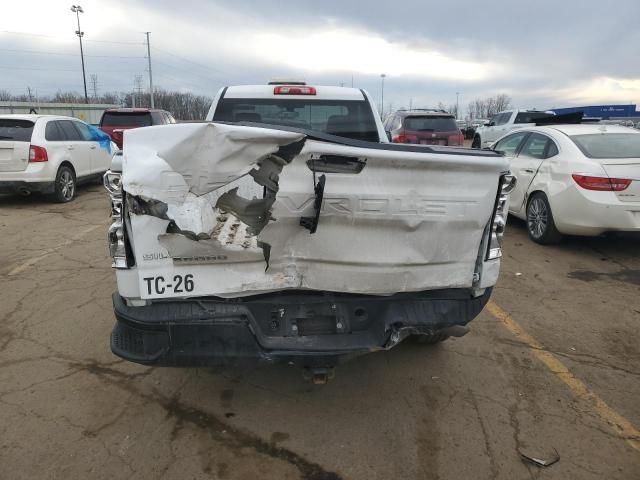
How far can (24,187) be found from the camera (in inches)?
365

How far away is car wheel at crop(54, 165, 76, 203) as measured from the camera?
9758mm

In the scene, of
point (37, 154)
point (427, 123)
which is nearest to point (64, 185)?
point (37, 154)

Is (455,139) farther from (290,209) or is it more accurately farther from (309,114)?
(290,209)

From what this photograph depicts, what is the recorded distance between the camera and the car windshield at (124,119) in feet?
45.0

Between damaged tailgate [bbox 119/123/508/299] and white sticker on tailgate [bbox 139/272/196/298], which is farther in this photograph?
white sticker on tailgate [bbox 139/272/196/298]

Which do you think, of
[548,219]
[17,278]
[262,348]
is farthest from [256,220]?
[548,219]

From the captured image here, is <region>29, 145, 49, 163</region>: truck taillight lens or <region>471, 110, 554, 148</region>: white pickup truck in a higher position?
<region>471, 110, 554, 148</region>: white pickup truck

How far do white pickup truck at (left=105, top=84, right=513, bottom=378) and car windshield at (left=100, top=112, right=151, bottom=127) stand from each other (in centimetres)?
1217

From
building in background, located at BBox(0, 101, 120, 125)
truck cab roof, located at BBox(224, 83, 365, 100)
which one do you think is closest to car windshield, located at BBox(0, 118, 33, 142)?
truck cab roof, located at BBox(224, 83, 365, 100)

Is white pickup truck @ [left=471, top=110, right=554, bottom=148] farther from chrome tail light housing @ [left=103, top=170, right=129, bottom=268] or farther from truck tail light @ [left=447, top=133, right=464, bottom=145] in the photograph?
chrome tail light housing @ [left=103, top=170, right=129, bottom=268]

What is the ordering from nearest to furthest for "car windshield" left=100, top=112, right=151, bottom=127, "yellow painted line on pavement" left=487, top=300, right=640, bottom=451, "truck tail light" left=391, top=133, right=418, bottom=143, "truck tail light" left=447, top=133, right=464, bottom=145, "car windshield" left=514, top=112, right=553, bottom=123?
"yellow painted line on pavement" left=487, top=300, right=640, bottom=451 < "truck tail light" left=391, top=133, right=418, bottom=143 < "car windshield" left=100, top=112, right=151, bottom=127 < "truck tail light" left=447, top=133, right=464, bottom=145 < "car windshield" left=514, top=112, right=553, bottom=123

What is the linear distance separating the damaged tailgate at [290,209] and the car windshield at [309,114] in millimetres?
2219

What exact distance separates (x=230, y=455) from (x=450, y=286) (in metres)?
1.56

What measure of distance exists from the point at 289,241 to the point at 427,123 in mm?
12358
